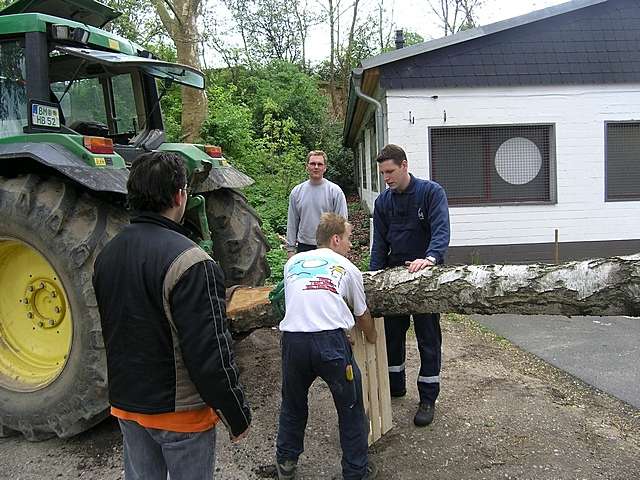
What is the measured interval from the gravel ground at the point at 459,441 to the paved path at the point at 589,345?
0.26 meters

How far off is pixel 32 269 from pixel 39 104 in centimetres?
104

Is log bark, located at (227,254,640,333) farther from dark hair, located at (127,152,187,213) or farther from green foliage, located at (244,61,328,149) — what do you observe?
green foliage, located at (244,61,328,149)

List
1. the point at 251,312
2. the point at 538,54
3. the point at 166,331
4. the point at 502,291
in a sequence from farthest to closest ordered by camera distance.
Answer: the point at 538,54 → the point at 251,312 → the point at 502,291 → the point at 166,331

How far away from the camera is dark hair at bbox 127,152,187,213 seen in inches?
77.6

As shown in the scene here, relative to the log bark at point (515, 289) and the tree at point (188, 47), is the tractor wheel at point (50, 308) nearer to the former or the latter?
the log bark at point (515, 289)

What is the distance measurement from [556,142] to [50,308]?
775cm

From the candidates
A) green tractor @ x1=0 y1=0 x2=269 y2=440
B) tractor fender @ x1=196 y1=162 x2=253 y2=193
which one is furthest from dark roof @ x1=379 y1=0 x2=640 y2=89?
green tractor @ x1=0 y1=0 x2=269 y2=440

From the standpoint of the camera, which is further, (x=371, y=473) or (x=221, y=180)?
(x=221, y=180)

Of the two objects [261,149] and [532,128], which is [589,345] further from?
[261,149]

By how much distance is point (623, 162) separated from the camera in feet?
29.8

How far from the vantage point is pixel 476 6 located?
26.5 meters

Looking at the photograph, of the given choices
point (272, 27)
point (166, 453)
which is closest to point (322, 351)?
point (166, 453)

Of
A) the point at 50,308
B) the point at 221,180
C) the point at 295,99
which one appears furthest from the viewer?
the point at 295,99

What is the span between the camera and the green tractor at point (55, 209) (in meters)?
3.30
